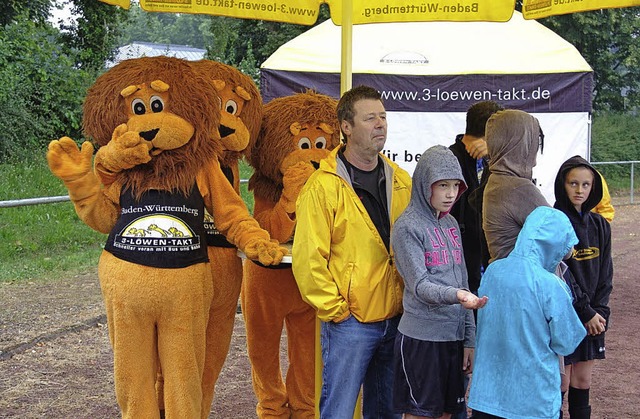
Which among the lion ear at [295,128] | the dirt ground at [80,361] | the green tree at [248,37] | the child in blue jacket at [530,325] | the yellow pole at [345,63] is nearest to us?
the child in blue jacket at [530,325]

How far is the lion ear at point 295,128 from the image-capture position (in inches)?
188

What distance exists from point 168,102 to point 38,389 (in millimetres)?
2601

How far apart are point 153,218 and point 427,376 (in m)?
1.48

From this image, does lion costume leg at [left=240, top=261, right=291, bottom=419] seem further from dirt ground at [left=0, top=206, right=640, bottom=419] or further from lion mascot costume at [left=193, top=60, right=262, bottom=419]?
dirt ground at [left=0, top=206, right=640, bottom=419]

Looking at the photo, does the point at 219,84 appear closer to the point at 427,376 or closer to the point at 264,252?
the point at 264,252

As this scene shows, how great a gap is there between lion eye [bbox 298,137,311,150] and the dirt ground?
1743 mm

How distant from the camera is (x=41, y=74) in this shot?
53.1 ft

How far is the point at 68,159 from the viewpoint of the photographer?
3.91m

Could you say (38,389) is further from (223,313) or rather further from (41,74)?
(41,74)

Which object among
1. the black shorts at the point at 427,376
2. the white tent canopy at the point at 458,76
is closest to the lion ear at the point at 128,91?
the black shorts at the point at 427,376

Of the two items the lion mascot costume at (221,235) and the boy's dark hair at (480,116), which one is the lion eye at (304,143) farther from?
the boy's dark hair at (480,116)

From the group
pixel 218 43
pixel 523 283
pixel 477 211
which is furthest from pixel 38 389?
pixel 218 43

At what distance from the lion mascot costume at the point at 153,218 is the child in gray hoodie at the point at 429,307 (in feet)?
2.33

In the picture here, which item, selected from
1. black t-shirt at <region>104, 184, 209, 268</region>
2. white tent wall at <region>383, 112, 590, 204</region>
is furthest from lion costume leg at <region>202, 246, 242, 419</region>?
white tent wall at <region>383, 112, 590, 204</region>
